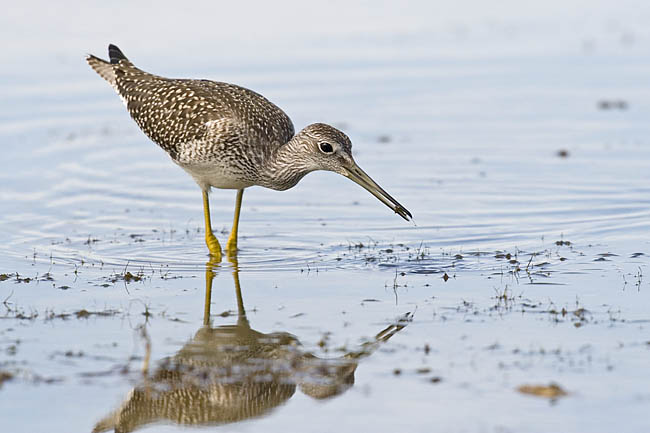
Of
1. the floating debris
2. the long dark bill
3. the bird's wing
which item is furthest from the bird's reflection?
the bird's wing

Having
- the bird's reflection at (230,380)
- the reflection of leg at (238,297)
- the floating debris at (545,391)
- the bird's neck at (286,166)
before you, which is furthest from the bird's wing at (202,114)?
the floating debris at (545,391)

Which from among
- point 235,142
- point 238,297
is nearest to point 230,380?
point 238,297

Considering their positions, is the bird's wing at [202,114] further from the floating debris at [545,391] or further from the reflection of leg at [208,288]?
the floating debris at [545,391]

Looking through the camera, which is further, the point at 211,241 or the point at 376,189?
the point at 211,241

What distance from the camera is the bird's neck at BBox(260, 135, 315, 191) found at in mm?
10992

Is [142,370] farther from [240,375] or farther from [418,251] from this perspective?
[418,251]

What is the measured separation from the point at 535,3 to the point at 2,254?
19055 mm

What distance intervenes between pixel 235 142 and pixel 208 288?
1.78 metres

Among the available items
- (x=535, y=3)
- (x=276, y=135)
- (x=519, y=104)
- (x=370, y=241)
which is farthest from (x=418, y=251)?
(x=535, y=3)

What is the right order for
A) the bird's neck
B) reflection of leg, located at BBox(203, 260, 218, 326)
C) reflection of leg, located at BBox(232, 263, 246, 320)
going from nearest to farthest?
reflection of leg, located at BBox(203, 260, 218, 326) < reflection of leg, located at BBox(232, 263, 246, 320) < the bird's neck

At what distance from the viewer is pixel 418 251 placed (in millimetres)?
11141

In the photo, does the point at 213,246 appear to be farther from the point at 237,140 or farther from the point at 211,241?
the point at 237,140

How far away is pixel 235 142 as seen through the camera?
11.3m

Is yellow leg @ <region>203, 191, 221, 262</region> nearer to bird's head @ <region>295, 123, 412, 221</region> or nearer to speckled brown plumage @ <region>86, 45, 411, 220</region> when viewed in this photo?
speckled brown plumage @ <region>86, 45, 411, 220</region>
